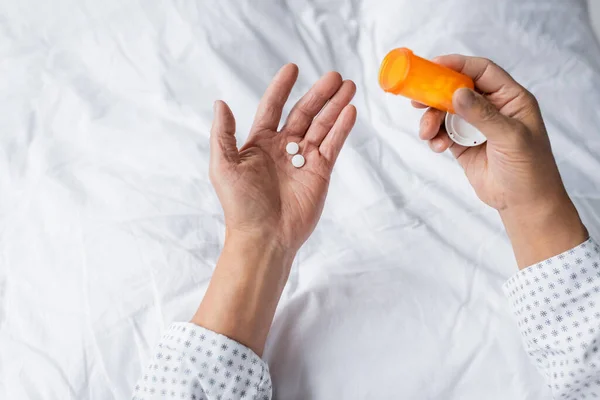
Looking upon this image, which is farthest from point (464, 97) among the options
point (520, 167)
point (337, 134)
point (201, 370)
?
point (201, 370)

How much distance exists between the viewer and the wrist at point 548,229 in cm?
71

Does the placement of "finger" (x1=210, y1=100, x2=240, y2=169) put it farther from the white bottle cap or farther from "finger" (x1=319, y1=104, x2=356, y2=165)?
the white bottle cap

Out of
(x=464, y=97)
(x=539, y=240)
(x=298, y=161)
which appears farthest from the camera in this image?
(x=298, y=161)

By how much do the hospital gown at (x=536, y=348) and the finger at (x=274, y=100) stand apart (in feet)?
1.12

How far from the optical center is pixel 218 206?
0.90m

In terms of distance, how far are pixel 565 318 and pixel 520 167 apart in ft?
0.62

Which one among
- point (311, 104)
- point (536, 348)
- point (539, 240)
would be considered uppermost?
point (311, 104)

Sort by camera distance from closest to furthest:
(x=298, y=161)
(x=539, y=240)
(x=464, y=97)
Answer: (x=464, y=97) → (x=539, y=240) → (x=298, y=161)

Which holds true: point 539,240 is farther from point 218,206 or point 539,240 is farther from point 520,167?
point 218,206

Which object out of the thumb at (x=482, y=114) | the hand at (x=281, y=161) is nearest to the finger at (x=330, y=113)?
the hand at (x=281, y=161)

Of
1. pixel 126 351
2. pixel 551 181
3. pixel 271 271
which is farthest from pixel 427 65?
pixel 126 351

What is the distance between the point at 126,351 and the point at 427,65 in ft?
1.79

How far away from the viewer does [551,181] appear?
0.72m

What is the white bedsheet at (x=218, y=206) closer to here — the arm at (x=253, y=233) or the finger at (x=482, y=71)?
the arm at (x=253, y=233)
